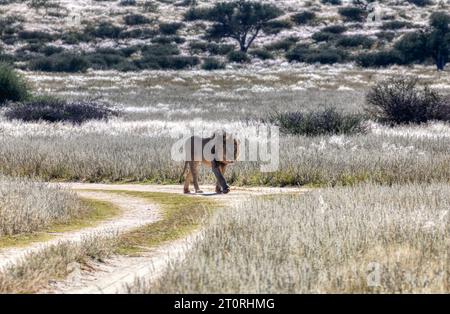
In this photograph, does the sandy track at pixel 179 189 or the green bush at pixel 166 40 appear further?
the green bush at pixel 166 40

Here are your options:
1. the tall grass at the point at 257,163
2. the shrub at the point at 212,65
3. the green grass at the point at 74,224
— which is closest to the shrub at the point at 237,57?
the shrub at the point at 212,65

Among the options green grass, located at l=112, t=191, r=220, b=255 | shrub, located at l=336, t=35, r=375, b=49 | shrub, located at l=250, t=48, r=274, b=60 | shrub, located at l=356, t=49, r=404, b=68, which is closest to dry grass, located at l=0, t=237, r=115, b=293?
green grass, located at l=112, t=191, r=220, b=255

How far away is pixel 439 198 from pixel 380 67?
72.8 metres

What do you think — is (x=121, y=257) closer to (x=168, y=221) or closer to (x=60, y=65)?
(x=168, y=221)

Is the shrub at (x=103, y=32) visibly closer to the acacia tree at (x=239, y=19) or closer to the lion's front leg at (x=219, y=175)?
the acacia tree at (x=239, y=19)

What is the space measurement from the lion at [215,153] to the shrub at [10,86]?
89.6 feet

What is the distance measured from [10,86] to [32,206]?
3092 centimetres

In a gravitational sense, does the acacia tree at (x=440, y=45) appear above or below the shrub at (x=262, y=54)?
above

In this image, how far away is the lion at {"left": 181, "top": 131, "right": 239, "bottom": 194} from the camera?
617 inches

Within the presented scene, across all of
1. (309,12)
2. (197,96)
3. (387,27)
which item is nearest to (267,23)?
(309,12)

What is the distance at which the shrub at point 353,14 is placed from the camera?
121000 millimetres

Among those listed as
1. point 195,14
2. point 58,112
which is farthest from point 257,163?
point 195,14

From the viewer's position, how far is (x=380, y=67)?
83875 mm
